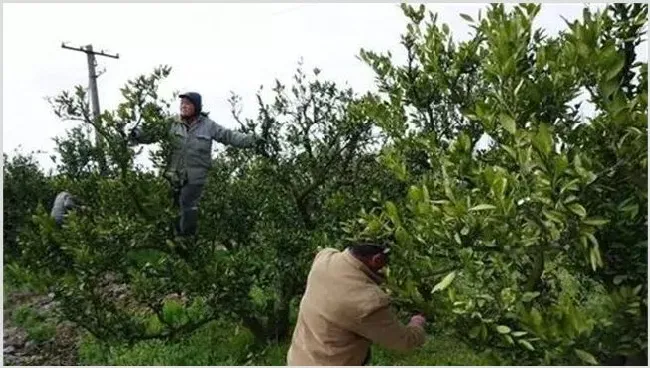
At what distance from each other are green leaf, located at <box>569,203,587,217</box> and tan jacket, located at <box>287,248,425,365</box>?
119cm

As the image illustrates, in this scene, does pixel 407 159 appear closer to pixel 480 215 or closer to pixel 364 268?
pixel 364 268

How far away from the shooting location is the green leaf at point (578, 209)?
224 centimetres

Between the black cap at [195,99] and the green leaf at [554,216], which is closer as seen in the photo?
the green leaf at [554,216]

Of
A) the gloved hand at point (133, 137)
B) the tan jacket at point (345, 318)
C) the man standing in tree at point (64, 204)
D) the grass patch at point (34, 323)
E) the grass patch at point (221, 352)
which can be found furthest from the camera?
the grass patch at point (34, 323)

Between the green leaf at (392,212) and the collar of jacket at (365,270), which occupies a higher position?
the green leaf at (392,212)

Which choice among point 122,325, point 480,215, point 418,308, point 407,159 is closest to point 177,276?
point 122,325

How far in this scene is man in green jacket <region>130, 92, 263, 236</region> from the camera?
5.68m

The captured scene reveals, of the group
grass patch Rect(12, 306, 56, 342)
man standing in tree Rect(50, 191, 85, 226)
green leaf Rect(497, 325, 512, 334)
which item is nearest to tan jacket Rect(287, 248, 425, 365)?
green leaf Rect(497, 325, 512, 334)

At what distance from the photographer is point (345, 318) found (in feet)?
11.3

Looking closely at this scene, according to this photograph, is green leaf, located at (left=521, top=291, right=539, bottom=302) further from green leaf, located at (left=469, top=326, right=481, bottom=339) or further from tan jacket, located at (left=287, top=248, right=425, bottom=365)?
tan jacket, located at (left=287, top=248, right=425, bottom=365)

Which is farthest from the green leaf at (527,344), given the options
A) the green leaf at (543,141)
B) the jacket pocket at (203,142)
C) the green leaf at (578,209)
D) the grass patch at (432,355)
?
the jacket pocket at (203,142)

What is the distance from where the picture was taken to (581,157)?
2.40 m

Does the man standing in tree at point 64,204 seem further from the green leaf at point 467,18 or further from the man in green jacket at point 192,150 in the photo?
the green leaf at point 467,18

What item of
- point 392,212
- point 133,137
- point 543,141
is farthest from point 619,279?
point 133,137
